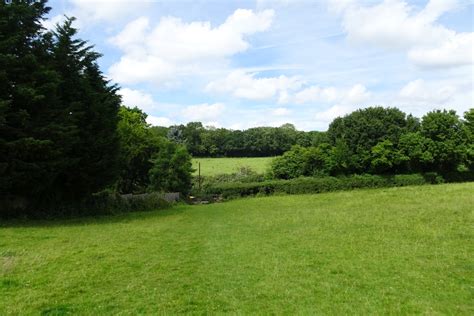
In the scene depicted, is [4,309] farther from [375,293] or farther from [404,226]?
[404,226]

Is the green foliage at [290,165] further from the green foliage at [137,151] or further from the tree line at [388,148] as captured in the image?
the green foliage at [137,151]

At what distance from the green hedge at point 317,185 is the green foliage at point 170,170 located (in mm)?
4686

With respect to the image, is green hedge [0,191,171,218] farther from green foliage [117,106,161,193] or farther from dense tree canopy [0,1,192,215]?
green foliage [117,106,161,193]

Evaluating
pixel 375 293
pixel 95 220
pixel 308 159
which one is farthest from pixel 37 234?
pixel 308 159

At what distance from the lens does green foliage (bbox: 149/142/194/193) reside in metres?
53.3

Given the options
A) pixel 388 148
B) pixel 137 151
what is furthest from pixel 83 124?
pixel 388 148

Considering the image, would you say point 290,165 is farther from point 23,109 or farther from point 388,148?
point 23,109

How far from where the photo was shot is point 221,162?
282 feet

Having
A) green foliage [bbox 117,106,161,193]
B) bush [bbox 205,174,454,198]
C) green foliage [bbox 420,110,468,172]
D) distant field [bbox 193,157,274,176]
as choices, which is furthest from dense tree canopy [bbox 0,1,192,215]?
green foliage [bbox 420,110,468,172]

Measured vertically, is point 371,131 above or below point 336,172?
above

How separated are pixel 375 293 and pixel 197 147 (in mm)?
92662

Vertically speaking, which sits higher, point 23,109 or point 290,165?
point 23,109

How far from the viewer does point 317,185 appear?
185 ft

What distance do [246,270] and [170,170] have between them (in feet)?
142
